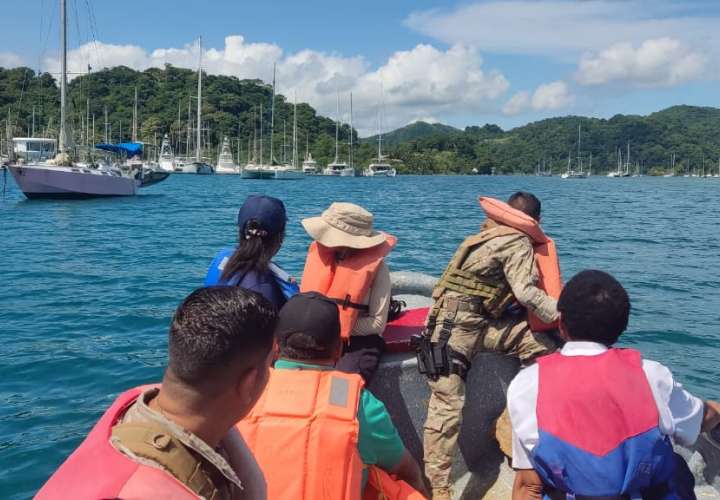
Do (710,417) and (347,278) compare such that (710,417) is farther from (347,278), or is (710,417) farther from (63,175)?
(63,175)

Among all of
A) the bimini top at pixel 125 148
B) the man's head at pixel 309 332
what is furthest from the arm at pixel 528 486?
the bimini top at pixel 125 148

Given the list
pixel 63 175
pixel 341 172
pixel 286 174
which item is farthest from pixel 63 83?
pixel 341 172

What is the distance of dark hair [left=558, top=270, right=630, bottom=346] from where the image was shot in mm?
2727

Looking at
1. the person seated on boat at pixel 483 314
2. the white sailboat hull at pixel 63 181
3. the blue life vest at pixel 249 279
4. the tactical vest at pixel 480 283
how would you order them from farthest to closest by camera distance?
the white sailboat hull at pixel 63 181, the tactical vest at pixel 480 283, the person seated on boat at pixel 483 314, the blue life vest at pixel 249 279

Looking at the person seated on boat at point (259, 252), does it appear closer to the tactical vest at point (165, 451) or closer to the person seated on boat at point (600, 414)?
the person seated on boat at point (600, 414)

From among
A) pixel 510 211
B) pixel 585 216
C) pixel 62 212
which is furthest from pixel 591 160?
pixel 510 211

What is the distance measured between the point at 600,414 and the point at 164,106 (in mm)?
140187

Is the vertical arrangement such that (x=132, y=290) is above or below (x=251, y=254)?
below

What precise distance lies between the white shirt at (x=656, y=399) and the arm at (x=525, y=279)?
1350mm

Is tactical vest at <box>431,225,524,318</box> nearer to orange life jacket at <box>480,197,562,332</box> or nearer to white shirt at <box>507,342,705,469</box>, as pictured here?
orange life jacket at <box>480,197,562,332</box>

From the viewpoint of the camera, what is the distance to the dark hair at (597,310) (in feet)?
8.95

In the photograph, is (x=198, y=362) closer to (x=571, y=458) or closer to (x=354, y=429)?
(x=354, y=429)

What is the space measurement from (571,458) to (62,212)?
109ft

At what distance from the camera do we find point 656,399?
2.59 metres
